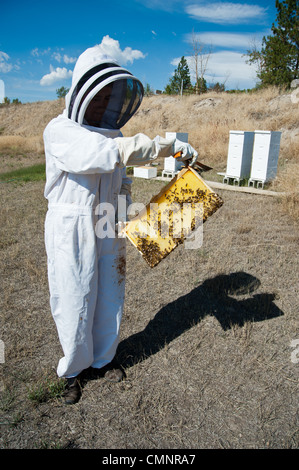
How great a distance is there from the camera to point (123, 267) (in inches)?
93.1

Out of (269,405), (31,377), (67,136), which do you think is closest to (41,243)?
(31,377)

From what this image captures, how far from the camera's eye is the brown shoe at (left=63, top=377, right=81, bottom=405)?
2.26 meters

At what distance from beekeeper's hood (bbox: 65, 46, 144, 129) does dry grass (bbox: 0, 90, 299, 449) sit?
189cm

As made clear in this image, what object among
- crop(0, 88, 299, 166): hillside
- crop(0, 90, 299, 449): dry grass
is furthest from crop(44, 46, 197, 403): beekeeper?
crop(0, 88, 299, 166): hillside

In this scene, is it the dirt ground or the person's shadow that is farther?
the person's shadow

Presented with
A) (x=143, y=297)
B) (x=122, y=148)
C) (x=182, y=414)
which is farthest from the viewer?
(x=143, y=297)

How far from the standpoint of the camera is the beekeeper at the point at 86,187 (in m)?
1.81

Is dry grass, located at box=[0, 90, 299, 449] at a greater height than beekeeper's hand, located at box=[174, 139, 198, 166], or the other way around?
beekeeper's hand, located at box=[174, 139, 198, 166]

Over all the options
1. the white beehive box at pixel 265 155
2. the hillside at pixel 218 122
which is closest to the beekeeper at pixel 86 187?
the hillside at pixel 218 122

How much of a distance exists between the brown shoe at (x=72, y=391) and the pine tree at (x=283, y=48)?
852 inches

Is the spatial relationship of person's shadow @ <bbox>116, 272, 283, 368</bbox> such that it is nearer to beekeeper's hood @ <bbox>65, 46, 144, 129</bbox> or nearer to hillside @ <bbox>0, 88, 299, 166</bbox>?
beekeeper's hood @ <bbox>65, 46, 144, 129</bbox>

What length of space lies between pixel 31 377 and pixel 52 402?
13.0 inches

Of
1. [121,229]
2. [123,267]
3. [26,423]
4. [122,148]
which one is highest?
[122,148]
